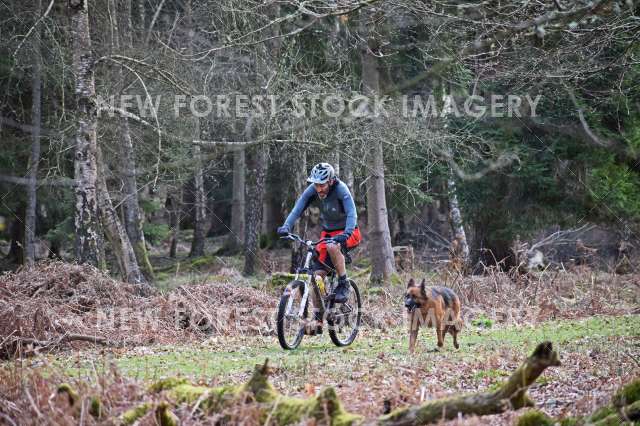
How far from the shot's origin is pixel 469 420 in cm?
584

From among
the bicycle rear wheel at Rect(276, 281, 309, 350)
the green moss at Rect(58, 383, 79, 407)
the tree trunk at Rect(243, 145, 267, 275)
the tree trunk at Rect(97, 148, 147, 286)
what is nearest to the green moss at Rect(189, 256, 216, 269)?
the tree trunk at Rect(243, 145, 267, 275)

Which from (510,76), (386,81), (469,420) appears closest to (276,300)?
(510,76)

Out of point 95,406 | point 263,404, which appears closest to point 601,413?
point 263,404

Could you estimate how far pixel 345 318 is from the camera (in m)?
12.9

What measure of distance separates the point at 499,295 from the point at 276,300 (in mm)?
4740

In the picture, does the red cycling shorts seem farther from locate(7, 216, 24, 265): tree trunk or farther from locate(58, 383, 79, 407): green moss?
locate(7, 216, 24, 265): tree trunk

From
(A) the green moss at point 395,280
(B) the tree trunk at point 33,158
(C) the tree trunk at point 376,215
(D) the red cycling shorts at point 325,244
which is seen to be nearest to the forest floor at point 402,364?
(D) the red cycling shorts at point 325,244

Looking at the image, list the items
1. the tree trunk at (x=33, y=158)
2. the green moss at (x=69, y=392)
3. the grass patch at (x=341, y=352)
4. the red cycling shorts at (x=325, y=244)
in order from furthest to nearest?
1. the tree trunk at (x=33, y=158)
2. the red cycling shorts at (x=325, y=244)
3. the grass patch at (x=341, y=352)
4. the green moss at (x=69, y=392)

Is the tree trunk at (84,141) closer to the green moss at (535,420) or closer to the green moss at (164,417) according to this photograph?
the green moss at (164,417)

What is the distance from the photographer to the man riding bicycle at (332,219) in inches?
477

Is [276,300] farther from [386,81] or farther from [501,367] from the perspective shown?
[386,81]

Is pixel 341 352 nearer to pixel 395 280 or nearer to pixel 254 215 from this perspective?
pixel 395 280

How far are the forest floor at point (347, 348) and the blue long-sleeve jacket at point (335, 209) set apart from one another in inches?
71.2

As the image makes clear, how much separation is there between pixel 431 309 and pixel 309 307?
67.6 inches
